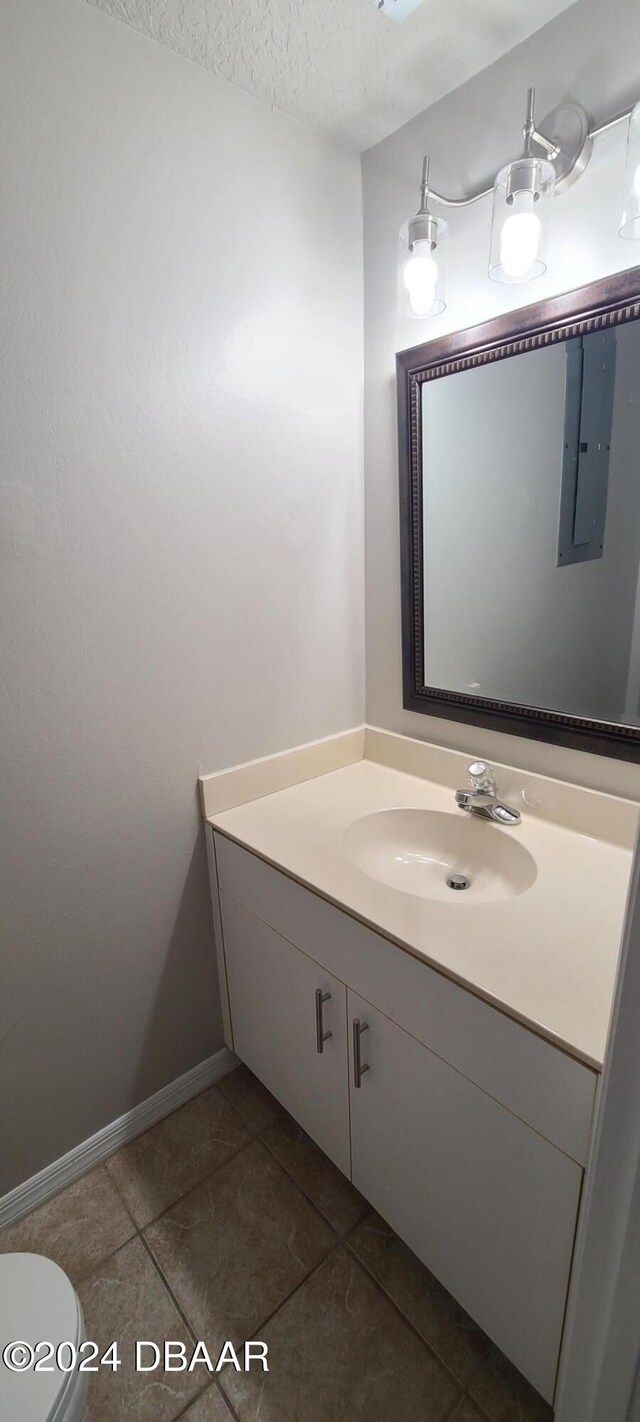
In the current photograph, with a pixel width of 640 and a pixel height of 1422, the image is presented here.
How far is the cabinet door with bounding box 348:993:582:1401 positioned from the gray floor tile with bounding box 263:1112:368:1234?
8.3 inches

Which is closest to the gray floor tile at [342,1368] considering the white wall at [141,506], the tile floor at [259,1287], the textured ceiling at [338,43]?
the tile floor at [259,1287]

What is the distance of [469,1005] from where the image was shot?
2.68 feet

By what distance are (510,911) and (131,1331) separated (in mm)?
1030

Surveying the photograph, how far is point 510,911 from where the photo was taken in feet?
3.11

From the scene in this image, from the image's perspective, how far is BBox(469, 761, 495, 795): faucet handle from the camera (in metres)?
1.27

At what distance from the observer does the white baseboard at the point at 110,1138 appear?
1.24m

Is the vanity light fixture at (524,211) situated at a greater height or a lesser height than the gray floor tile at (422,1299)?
greater

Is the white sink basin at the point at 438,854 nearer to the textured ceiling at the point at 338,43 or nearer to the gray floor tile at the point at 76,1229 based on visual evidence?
the gray floor tile at the point at 76,1229

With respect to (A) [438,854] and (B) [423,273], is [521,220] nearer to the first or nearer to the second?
(B) [423,273]

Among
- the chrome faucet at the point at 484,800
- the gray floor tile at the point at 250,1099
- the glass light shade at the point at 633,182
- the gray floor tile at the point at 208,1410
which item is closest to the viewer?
the glass light shade at the point at 633,182

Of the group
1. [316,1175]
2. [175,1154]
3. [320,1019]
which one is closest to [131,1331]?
[175,1154]

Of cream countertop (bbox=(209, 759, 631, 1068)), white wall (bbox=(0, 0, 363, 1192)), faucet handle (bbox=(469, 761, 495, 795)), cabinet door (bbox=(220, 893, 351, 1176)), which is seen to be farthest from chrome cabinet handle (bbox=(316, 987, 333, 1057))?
faucet handle (bbox=(469, 761, 495, 795))

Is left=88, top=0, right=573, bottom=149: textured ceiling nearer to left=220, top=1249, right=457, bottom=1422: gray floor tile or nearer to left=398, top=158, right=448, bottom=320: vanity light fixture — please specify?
left=398, top=158, right=448, bottom=320: vanity light fixture

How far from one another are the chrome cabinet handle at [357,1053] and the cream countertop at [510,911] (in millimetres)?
220
